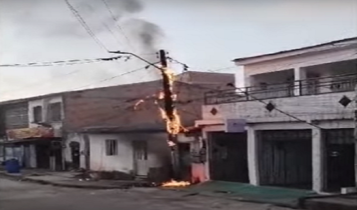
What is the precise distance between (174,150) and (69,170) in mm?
12700

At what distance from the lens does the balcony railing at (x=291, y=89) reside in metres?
21.0

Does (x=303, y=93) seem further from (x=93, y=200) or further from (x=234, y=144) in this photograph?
(x=93, y=200)

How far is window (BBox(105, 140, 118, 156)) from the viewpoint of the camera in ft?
104

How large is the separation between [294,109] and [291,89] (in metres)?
2.53

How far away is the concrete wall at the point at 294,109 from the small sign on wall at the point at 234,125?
0.30 m

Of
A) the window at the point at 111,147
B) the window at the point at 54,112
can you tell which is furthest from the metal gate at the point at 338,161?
the window at the point at 54,112

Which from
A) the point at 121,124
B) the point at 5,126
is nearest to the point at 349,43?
the point at 121,124

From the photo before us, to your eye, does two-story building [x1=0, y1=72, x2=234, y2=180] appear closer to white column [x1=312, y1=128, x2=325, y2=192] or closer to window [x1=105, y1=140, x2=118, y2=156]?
window [x1=105, y1=140, x2=118, y2=156]

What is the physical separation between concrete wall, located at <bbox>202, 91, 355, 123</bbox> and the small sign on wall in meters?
0.30

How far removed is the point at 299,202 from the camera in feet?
56.9

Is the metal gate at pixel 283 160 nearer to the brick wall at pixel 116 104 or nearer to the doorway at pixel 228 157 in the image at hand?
the doorway at pixel 228 157

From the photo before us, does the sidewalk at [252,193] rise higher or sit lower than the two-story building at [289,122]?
lower

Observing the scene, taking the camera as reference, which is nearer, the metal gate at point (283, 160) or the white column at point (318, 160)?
the white column at point (318, 160)

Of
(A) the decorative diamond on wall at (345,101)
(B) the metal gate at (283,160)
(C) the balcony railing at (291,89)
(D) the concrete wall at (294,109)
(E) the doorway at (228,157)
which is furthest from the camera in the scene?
(E) the doorway at (228,157)
